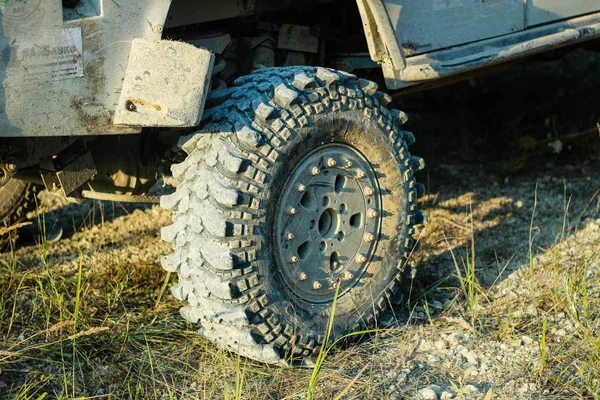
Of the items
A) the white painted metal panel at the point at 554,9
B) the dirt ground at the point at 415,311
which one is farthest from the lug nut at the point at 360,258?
the white painted metal panel at the point at 554,9

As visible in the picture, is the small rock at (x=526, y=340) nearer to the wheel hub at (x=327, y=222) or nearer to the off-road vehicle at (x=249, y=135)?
the off-road vehicle at (x=249, y=135)

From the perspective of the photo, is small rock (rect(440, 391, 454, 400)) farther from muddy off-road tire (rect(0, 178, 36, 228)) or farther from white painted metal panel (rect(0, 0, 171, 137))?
muddy off-road tire (rect(0, 178, 36, 228))

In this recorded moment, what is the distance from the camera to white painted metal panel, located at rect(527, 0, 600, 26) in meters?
4.02

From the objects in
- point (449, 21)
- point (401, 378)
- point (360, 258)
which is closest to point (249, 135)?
point (360, 258)

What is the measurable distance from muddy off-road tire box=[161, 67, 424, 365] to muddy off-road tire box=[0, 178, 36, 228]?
1.64 meters

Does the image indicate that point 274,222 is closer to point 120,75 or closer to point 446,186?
point 120,75

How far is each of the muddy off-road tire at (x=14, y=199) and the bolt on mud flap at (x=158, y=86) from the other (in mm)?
1843

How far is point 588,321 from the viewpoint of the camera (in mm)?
3328

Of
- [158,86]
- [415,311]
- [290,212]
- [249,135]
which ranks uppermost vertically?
[158,86]

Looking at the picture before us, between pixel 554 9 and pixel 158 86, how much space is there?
227cm

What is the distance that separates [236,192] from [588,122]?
410cm

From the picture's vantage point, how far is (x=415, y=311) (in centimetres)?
374

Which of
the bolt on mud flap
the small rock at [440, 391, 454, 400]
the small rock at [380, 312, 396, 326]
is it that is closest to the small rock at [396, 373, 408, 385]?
the small rock at [440, 391, 454, 400]

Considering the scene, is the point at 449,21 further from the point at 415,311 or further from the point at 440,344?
the point at 440,344
